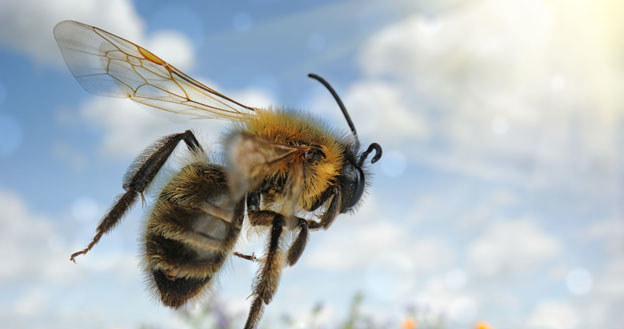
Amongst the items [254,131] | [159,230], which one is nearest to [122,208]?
[159,230]

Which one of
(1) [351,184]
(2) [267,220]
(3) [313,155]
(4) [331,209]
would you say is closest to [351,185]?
(1) [351,184]

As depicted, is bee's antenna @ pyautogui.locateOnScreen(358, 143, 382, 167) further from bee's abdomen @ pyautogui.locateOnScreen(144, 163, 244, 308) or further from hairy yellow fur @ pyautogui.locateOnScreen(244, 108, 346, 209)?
bee's abdomen @ pyautogui.locateOnScreen(144, 163, 244, 308)

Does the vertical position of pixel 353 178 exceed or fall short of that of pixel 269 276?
it exceeds it

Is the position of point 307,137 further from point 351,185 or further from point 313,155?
point 351,185

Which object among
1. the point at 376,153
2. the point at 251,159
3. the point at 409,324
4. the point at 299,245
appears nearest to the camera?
the point at 251,159

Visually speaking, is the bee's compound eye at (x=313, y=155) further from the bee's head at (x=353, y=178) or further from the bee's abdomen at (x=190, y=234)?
the bee's abdomen at (x=190, y=234)

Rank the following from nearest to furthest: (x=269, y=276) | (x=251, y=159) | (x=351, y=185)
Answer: (x=251, y=159), (x=269, y=276), (x=351, y=185)

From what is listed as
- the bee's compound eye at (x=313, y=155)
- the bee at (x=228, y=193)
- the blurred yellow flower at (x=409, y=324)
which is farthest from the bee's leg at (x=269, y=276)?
the blurred yellow flower at (x=409, y=324)
